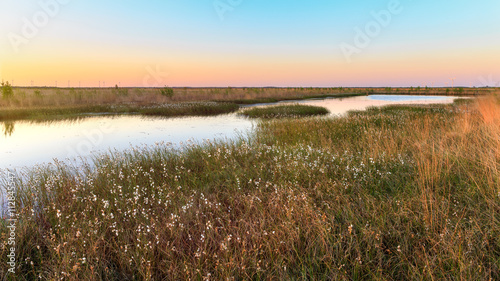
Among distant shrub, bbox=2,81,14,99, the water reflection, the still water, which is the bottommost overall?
the still water

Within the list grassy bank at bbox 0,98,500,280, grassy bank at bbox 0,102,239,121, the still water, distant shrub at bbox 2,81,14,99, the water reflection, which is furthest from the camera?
distant shrub at bbox 2,81,14,99

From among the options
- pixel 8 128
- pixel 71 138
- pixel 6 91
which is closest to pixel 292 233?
pixel 71 138

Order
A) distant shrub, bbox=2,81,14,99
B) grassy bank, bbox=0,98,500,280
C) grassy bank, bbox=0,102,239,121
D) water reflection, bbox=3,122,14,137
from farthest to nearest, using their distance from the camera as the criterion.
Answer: distant shrub, bbox=2,81,14,99, grassy bank, bbox=0,102,239,121, water reflection, bbox=3,122,14,137, grassy bank, bbox=0,98,500,280

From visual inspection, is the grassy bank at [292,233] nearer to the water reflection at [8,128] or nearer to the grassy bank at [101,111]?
the water reflection at [8,128]

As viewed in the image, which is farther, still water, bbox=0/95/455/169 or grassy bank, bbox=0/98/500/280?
still water, bbox=0/95/455/169

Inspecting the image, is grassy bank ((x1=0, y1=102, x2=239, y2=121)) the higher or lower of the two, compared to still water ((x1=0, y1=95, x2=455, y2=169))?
higher

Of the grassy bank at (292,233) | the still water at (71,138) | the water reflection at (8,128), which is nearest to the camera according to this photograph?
the grassy bank at (292,233)

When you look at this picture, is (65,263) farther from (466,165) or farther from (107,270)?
(466,165)

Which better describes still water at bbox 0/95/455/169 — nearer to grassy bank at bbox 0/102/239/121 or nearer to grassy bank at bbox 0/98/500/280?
grassy bank at bbox 0/102/239/121

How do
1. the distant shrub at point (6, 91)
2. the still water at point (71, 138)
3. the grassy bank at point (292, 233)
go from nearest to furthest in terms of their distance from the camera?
the grassy bank at point (292, 233) < the still water at point (71, 138) < the distant shrub at point (6, 91)

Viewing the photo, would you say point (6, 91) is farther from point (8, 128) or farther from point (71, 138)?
point (71, 138)

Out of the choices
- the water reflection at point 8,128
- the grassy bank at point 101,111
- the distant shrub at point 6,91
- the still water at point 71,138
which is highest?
the distant shrub at point 6,91

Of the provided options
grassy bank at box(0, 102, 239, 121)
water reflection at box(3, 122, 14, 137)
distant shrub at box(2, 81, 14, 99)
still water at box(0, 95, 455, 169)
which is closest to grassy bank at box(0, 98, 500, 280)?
still water at box(0, 95, 455, 169)

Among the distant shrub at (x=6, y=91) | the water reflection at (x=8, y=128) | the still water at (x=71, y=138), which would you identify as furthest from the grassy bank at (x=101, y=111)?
the distant shrub at (x=6, y=91)
